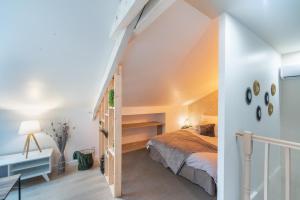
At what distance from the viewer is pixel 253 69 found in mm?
1811

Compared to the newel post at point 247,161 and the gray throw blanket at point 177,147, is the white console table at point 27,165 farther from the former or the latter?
the newel post at point 247,161

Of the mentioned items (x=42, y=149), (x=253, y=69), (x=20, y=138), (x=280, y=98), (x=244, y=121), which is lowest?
(x=42, y=149)

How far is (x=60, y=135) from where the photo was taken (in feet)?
9.57

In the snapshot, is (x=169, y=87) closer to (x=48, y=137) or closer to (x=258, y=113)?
(x=258, y=113)

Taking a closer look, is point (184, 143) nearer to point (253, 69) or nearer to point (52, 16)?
point (253, 69)

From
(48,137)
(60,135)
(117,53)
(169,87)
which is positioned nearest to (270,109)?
(169,87)

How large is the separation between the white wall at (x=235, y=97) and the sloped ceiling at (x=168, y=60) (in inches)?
26.7


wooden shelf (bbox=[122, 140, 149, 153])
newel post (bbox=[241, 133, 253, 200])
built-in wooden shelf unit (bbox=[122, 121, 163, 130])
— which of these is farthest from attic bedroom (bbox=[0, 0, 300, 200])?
built-in wooden shelf unit (bbox=[122, 121, 163, 130])

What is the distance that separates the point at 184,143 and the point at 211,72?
5.51 feet

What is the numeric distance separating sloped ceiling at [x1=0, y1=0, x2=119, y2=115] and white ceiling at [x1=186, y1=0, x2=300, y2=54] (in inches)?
36.8

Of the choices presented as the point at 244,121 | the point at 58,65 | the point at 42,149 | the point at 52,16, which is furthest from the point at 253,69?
the point at 42,149

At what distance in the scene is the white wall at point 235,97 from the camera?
4.59 feet

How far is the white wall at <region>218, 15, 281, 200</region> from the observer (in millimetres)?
1400

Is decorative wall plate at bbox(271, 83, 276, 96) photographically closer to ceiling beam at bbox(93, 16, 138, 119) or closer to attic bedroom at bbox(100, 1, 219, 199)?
attic bedroom at bbox(100, 1, 219, 199)
